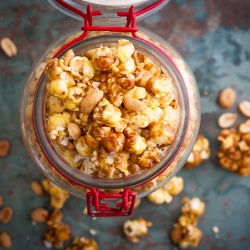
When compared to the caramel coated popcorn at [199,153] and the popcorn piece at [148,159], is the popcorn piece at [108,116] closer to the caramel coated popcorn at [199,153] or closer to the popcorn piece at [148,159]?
the popcorn piece at [148,159]

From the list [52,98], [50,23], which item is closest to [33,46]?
[50,23]

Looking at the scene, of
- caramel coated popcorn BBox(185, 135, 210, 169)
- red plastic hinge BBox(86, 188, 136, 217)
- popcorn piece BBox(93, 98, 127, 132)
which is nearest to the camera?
popcorn piece BBox(93, 98, 127, 132)

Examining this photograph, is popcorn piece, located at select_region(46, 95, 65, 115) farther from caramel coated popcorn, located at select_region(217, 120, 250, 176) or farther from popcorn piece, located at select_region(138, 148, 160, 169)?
caramel coated popcorn, located at select_region(217, 120, 250, 176)

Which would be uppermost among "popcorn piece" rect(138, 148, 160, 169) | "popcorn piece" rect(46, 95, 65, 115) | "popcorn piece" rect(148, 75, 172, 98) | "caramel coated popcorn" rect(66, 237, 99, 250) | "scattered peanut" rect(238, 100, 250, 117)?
"popcorn piece" rect(148, 75, 172, 98)

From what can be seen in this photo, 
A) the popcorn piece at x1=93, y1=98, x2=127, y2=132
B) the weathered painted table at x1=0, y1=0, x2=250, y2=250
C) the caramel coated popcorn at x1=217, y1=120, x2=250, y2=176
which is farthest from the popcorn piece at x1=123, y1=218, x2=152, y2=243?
the popcorn piece at x1=93, y1=98, x2=127, y2=132

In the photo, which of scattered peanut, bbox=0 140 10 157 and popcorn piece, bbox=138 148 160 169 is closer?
popcorn piece, bbox=138 148 160 169

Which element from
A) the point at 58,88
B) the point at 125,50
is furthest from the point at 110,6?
the point at 58,88
